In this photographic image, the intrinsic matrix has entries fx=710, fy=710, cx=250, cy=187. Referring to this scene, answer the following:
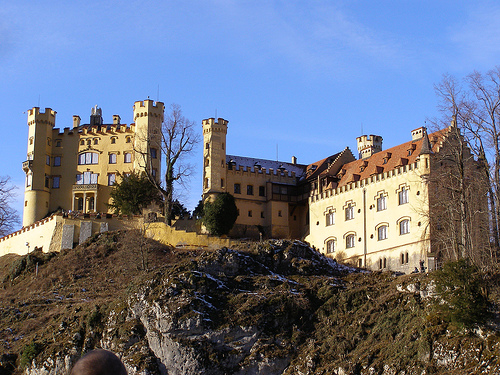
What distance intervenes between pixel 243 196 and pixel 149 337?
2766 centimetres

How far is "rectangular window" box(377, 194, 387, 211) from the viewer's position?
52178mm

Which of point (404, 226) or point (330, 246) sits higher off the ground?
point (404, 226)

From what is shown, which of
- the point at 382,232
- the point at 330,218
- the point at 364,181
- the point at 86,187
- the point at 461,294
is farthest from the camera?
the point at 86,187

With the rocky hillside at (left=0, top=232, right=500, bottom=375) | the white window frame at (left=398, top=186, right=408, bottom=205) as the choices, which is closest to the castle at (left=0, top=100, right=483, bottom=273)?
the white window frame at (left=398, top=186, right=408, bottom=205)

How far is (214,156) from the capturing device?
194 feet

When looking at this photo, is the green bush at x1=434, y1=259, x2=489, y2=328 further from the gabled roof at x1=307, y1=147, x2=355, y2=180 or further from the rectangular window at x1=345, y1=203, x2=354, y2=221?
the gabled roof at x1=307, y1=147, x2=355, y2=180

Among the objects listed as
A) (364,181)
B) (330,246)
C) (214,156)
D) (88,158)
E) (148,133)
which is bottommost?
(330,246)

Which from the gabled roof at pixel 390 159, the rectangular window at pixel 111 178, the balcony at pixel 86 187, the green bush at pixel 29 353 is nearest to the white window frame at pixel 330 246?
the gabled roof at pixel 390 159

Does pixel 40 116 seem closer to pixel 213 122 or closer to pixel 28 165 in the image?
pixel 28 165

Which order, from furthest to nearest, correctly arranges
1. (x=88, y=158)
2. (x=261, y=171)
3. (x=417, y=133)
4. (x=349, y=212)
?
(x=88, y=158), (x=261, y=171), (x=417, y=133), (x=349, y=212)

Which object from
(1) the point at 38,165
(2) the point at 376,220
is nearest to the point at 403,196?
(2) the point at 376,220

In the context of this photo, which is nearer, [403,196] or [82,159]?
[403,196]

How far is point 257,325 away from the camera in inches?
1321

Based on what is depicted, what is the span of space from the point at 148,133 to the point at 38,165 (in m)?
9.67
